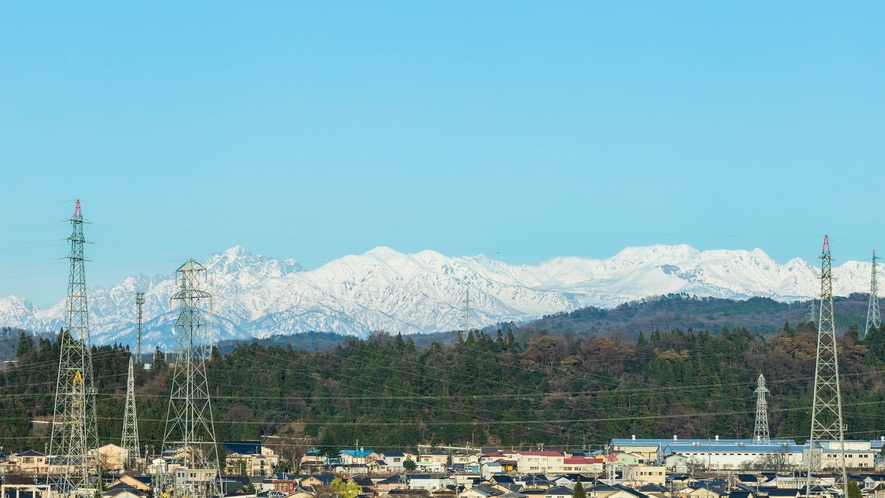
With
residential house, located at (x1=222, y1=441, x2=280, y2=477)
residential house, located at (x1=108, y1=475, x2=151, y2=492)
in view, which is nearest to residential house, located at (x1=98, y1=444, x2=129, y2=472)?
residential house, located at (x1=222, y1=441, x2=280, y2=477)

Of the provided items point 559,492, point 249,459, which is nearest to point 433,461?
point 249,459

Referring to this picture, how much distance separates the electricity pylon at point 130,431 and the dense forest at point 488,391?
1.16 meters

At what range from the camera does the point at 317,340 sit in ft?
650

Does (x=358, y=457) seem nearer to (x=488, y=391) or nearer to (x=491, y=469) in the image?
(x=491, y=469)

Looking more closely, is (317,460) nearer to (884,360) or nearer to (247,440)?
(247,440)

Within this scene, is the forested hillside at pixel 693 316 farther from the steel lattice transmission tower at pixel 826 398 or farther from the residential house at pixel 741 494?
the residential house at pixel 741 494

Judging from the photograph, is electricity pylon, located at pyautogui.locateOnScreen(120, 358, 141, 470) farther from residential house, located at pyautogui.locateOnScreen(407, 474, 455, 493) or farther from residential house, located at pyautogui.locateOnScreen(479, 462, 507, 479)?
residential house, located at pyautogui.locateOnScreen(479, 462, 507, 479)

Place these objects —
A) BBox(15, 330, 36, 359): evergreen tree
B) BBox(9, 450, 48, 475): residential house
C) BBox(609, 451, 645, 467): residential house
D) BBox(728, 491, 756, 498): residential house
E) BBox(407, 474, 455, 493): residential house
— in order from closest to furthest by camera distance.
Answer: BBox(728, 491, 756, 498): residential house < BBox(407, 474, 455, 493): residential house < BBox(9, 450, 48, 475): residential house < BBox(609, 451, 645, 467): residential house < BBox(15, 330, 36, 359): evergreen tree

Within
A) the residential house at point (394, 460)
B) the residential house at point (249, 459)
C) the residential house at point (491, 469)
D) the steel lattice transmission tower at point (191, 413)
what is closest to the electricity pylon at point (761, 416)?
the residential house at point (491, 469)

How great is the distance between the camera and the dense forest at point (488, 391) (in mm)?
59625

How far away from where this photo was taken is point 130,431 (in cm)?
5362

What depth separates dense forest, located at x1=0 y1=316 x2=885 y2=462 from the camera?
5962 centimetres

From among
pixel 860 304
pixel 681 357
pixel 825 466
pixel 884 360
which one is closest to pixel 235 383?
pixel 681 357

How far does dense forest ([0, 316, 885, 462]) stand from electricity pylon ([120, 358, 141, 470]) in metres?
1.16
